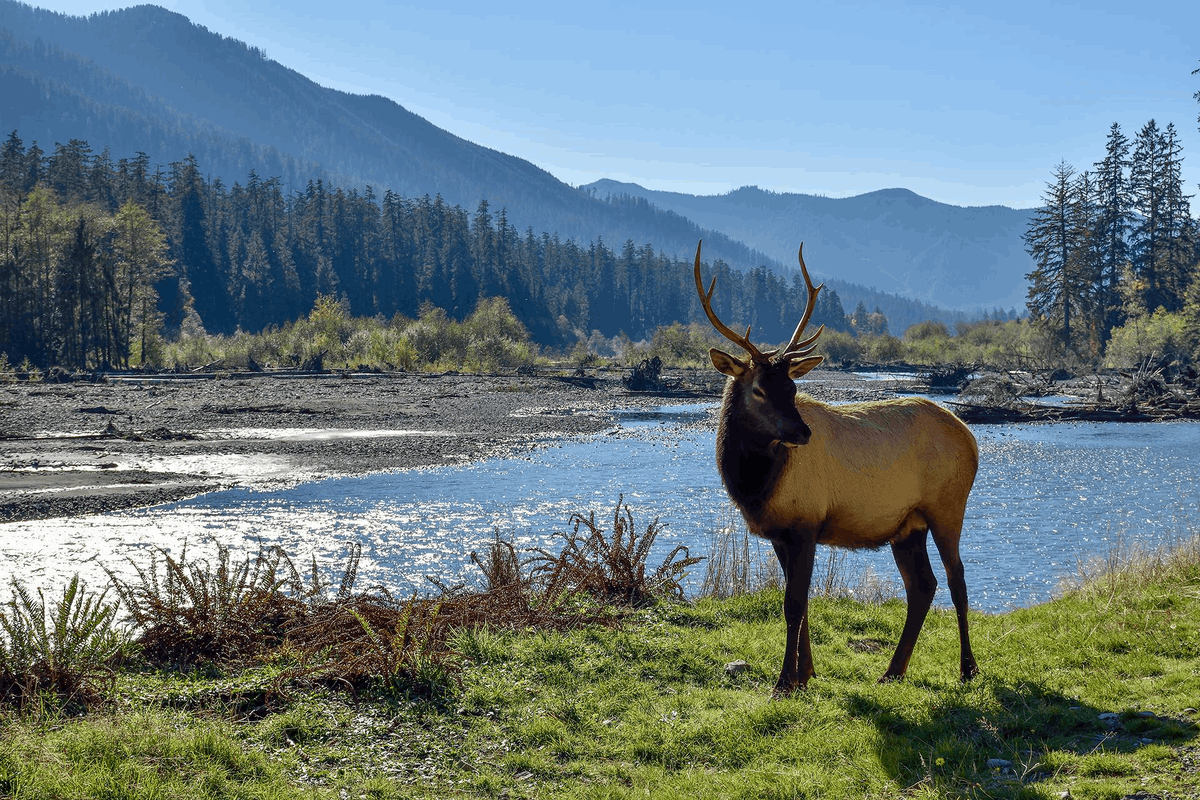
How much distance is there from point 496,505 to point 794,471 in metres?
16.3

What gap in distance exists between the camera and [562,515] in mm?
20828

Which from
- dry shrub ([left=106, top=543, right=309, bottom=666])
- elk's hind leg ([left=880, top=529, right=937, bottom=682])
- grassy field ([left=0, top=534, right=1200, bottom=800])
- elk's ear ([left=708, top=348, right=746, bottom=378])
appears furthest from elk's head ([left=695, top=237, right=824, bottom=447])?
dry shrub ([left=106, top=543, right=309, bottom=666])

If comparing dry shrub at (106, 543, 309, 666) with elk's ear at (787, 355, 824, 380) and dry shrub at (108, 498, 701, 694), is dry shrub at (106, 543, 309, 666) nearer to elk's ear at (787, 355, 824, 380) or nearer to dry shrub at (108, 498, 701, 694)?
dry shrub at (108, 498, 701, 694)

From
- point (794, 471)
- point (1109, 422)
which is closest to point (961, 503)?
point (794, 471)

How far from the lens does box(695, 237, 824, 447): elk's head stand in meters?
6.39

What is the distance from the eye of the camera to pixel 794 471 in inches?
267

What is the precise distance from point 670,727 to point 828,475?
2408 mm

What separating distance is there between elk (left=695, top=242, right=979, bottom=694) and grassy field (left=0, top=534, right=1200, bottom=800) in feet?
2.38

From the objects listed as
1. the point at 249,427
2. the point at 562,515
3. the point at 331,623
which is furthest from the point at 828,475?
the point at 249,427

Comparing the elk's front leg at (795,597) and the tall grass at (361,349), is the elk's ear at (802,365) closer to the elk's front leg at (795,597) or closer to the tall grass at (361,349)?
the elk's front leg at (795,597)

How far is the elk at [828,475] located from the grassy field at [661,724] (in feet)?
2.38

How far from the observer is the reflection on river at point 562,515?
15766mm

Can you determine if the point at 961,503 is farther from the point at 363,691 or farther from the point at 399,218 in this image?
the point at 399,218

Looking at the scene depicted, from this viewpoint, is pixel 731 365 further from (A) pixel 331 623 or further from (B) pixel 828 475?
(A) pixel 331 623
